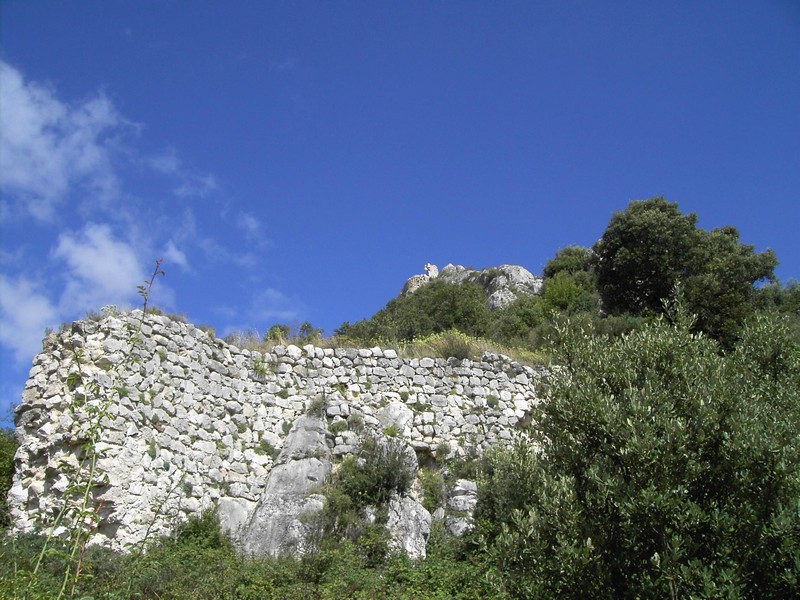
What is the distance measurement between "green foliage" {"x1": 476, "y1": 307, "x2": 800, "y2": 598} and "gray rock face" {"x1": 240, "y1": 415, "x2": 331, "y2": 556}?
6.05 meters

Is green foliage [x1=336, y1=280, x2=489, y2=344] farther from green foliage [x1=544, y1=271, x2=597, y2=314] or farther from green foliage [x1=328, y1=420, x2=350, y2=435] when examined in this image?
green foliage [x1=328, y1=420, x2=350, y2=435]

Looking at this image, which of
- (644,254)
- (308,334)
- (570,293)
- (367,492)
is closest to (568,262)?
(570,293)

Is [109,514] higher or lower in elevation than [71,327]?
lower

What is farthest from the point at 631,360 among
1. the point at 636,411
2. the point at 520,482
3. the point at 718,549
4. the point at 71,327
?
the point at 71,327

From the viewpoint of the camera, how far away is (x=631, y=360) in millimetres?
8125

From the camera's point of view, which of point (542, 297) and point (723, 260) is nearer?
point (723, 260)

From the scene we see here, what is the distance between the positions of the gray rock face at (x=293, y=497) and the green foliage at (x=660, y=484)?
19.9 feet

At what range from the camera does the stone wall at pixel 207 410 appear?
1203cm

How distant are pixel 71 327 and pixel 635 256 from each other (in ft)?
71.3

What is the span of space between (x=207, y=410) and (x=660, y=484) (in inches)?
435

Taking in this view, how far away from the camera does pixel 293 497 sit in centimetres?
1350

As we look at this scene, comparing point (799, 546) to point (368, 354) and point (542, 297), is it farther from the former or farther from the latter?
point (542, 297)

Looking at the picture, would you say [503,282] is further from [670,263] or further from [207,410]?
[207,410]

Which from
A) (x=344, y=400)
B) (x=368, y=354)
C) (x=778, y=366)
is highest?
(x=368, y=354)
